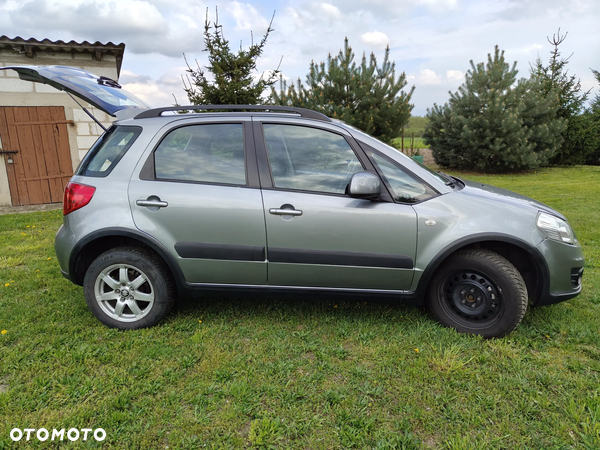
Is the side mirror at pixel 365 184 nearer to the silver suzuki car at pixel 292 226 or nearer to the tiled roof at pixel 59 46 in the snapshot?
the silver suzuki car at pixel 292 226

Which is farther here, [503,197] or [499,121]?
[499,121]

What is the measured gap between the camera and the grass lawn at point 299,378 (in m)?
2.09

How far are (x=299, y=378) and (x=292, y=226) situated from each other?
1.04 metres

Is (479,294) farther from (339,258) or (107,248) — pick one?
(107,248)

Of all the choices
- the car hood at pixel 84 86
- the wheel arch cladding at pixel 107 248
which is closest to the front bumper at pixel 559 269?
the wheel arch cladding at pixel 107 248

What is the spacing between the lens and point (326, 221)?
289 cm

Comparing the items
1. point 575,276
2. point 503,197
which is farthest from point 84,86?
point 575,276

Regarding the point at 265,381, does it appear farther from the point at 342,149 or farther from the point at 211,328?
the point at 342,149

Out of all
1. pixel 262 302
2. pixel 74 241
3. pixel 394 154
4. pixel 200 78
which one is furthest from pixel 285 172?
pixel 200 78

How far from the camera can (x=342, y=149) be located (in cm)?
307

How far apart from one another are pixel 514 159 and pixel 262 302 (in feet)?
45.4

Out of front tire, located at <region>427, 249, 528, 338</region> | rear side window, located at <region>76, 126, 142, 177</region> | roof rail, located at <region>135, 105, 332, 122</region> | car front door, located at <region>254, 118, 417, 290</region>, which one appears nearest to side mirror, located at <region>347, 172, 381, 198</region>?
car front door, located at <region>254, 118, 417, 290</region>

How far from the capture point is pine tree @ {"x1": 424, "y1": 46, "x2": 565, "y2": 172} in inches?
562
